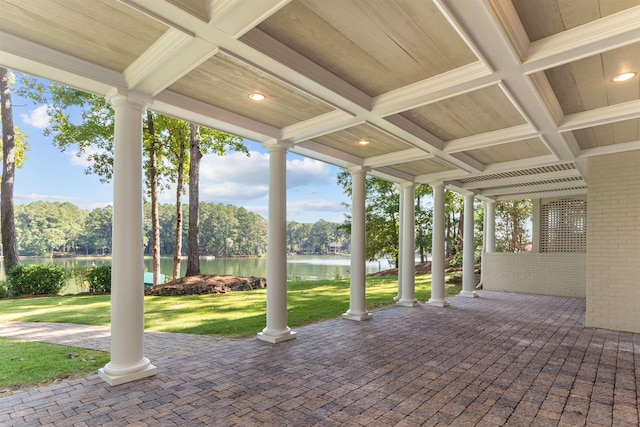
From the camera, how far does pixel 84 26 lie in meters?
2.83

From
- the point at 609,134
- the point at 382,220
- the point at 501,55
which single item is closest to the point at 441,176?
the point at 609,134

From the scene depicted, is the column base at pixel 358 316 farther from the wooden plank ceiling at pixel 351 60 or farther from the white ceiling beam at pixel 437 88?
the white ceiling beam at pixel 437 88

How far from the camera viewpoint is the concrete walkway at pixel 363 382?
3.07 m

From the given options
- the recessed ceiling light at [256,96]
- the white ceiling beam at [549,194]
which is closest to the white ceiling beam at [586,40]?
the recessed ceiling light at [256,96]

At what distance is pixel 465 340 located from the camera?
566 centimetres

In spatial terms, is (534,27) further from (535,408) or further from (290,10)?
(535,408)

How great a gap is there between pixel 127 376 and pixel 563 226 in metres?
14.4

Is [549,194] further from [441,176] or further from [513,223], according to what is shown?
[513,223]

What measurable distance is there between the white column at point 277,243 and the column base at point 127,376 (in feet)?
6.26

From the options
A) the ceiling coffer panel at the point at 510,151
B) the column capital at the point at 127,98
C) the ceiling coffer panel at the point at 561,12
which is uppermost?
the ceiling coffer panel at the point at 561,12

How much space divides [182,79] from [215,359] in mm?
3558

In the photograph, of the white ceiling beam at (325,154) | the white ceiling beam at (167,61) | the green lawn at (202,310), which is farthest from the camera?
the green lawn at (202,310)

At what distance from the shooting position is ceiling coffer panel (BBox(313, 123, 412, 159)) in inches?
213

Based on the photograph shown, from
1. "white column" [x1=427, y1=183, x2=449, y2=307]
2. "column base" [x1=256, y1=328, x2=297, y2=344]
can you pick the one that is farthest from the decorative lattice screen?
"column base" [x1=256, y1=328, x2=297, y2=344]
